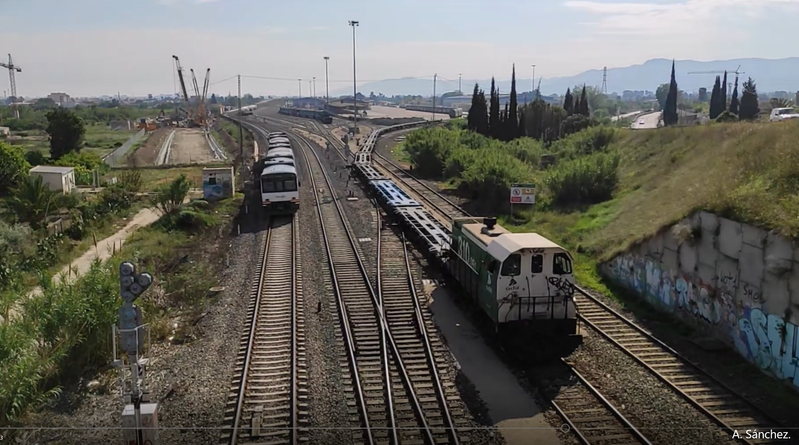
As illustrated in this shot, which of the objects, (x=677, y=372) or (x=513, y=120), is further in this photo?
(x=513, y=120)

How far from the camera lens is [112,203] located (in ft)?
118

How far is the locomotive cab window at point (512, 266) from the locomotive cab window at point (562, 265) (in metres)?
0.83

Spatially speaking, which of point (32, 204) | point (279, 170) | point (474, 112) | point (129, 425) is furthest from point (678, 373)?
point (474, 112)

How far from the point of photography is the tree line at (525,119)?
180 ft

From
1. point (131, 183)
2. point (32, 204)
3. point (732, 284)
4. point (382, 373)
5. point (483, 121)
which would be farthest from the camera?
point (483, 121)

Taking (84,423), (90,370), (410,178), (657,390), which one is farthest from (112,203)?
(657,390)

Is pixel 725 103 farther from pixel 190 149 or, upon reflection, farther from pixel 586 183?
pixel 190 149

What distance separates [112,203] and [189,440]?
27.6 m

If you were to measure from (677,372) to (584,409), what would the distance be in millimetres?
2986

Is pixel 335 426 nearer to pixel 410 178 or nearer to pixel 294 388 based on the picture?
pixel 294 388

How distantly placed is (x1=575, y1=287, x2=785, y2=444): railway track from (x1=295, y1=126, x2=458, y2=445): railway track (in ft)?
15.9

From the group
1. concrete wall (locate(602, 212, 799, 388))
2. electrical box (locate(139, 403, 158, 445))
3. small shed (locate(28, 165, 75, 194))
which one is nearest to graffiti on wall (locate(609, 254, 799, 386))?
concrete wall (locate(602, 212, 799, 388))

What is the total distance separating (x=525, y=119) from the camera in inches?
2292

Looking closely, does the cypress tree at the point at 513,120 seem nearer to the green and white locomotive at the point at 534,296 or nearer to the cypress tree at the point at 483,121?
the cypress tree at the point at 483,121
